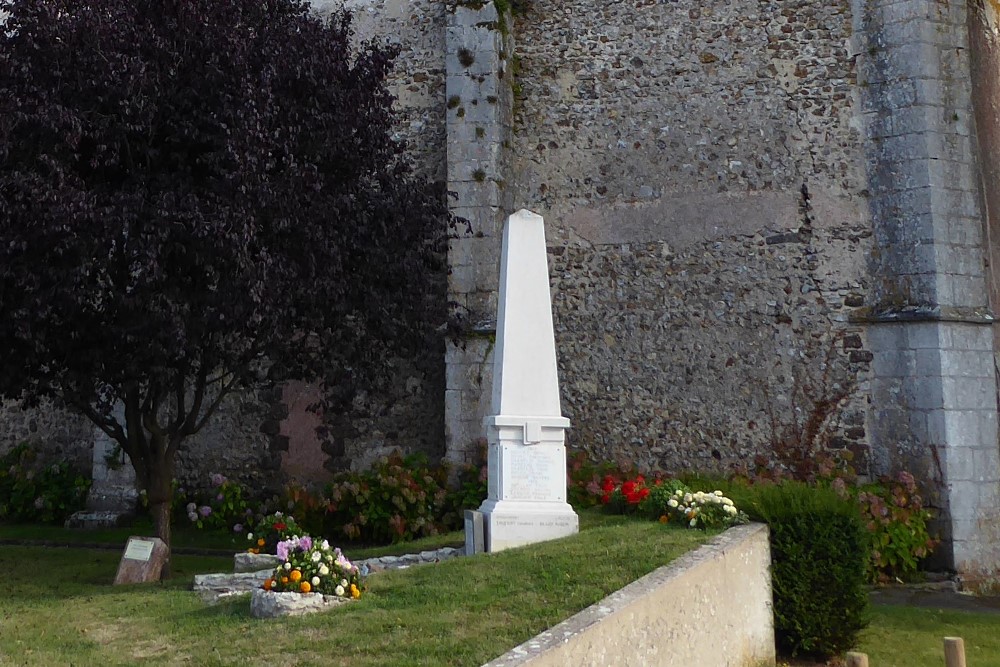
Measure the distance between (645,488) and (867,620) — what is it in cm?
241

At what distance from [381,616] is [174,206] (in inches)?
148

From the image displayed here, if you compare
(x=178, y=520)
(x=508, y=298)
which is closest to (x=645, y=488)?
(x=508, y=298)

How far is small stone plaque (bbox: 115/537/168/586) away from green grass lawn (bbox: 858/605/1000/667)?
543 cm

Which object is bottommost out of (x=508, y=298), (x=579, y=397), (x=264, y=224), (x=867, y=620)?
(x=867, y=620)

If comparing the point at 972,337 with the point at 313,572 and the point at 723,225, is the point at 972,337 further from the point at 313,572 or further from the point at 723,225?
the point at 313,572

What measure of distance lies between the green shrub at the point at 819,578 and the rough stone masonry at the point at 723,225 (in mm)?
3369

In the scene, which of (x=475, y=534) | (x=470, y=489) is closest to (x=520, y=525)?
(x=475, y=534)

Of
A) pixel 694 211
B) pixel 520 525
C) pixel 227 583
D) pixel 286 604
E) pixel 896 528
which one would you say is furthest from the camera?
pixel 694 211

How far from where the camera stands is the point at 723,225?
10.4 metres

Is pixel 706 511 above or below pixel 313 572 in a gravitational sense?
above

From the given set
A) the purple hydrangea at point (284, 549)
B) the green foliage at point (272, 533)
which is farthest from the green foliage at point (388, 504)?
the purple hydrangea at point (284, 549)

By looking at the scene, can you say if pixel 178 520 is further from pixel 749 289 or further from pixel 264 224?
pixel 749 289

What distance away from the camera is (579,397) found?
1068 centimetres

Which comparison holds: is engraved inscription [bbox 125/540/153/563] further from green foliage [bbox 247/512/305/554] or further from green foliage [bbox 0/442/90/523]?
green foliage [bbox 0/442/90/523]
